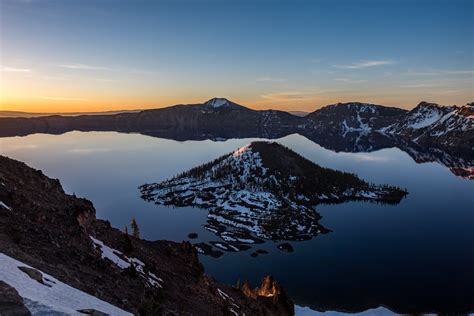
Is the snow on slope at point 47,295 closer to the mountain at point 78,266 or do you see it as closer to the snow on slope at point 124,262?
the mountain at point 78,266

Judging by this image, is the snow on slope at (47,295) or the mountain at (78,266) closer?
the snow on slope at (47,295)

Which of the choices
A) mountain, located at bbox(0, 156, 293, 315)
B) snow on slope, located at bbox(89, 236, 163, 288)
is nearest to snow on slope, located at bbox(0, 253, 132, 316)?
mountain, located at bbox(0, 156, 293, 315)

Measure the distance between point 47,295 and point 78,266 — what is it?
11.3 m

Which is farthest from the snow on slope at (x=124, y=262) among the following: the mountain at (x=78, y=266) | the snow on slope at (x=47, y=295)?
the snow on slope at (x=47, y=295)

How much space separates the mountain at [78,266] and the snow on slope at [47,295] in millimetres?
39

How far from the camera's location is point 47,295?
55.8 feet

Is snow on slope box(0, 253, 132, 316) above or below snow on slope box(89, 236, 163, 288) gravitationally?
above

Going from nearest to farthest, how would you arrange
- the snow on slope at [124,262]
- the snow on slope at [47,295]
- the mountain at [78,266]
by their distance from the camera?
1. the snow on slope at [47,295]
2. the mountain at [78,266]
3. the snow on slope at [124,262]

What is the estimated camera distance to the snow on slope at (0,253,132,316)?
49.6 ft

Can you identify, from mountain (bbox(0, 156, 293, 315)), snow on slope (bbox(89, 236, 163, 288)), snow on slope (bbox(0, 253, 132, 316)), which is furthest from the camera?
snow on slope (bbox(89, 236, 163, 288))

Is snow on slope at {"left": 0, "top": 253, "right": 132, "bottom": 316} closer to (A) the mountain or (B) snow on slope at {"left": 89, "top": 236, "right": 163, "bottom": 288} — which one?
(A) the mountain

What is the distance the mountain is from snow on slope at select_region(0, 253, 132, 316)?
4 centimetres

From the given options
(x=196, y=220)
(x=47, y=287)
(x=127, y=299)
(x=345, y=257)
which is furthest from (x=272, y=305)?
(x=196, y=220)

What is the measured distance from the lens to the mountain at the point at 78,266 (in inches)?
702
